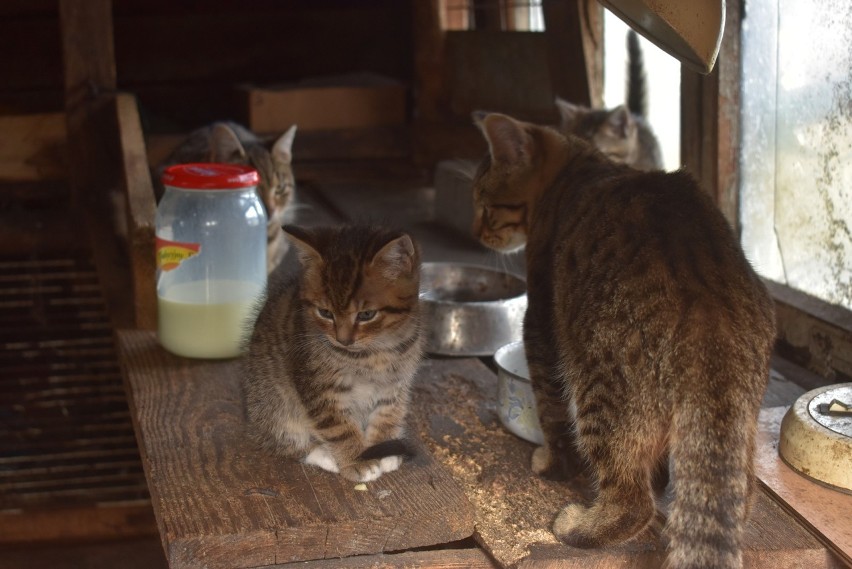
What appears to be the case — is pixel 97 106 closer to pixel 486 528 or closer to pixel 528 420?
pixel 528 420

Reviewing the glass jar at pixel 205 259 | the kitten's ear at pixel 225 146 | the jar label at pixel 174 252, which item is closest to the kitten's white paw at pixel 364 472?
the glass jar at pixel 205 259

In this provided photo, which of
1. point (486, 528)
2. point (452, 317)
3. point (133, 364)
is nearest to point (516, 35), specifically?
point (452, 317)

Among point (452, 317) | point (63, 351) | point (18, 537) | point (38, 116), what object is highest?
point (38, 116)

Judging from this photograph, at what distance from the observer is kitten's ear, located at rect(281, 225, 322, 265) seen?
2.73 m

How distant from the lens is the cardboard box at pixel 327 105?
598 cm

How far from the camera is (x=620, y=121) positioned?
4875 millimetres

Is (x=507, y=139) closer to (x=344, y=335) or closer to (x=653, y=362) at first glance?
(x=344, y=335)

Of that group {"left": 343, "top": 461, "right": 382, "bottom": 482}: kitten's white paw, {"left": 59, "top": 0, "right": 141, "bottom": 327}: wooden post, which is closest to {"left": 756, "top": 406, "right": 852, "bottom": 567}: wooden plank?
{"left": 343, "top": 461, "right": 382, "bottom": 482}: kitten's white paw

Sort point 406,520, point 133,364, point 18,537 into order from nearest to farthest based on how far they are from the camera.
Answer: point 406,520
point 133,364
point 18,537

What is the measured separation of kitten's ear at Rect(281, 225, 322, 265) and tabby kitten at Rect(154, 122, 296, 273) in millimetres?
1642

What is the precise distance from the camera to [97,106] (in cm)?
484

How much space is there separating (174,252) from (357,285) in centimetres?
96

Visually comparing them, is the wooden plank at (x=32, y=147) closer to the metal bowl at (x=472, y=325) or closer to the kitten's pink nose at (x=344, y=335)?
the metal bowl at (x=472, y=325)

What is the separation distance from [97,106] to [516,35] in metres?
2.40
